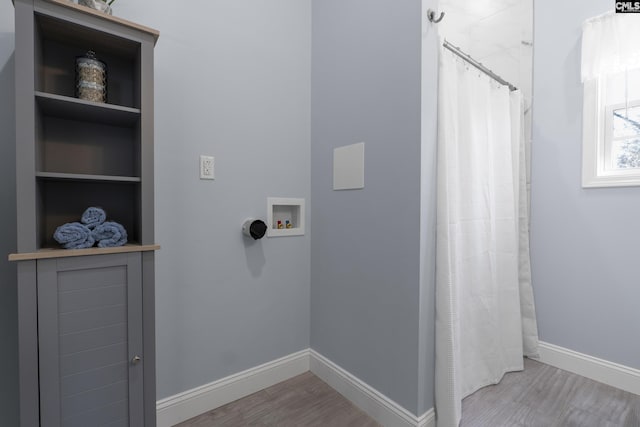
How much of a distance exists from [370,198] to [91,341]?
1.33 metres

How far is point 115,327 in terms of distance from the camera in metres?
1.09

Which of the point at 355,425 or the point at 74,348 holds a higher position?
the point at 74,348

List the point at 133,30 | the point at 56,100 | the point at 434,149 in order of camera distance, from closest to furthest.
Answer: the point at 56,100 < the point at 133,30 < the point at 434,149

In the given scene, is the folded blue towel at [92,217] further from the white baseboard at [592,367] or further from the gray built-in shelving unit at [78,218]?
the white baseboard at [592,367]

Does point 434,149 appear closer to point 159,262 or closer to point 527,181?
point 527,181

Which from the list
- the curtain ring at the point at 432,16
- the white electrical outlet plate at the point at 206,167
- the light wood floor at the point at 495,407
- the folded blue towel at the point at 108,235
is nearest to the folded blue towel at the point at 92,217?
the folded blue towel at the point at 108,235

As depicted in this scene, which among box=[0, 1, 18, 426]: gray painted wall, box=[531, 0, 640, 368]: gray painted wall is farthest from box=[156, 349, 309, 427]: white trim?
box=[531, 0, 640, 368]: gray painted wall

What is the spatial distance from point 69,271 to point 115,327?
259 mm

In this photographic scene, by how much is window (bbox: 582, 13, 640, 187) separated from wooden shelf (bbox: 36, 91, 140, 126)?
254 cm

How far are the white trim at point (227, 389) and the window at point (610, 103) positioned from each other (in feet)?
7.36

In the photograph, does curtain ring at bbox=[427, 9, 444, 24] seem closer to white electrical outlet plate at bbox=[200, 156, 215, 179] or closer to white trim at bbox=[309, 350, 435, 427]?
white electrical outlet plate at bbox=[200, 156, 215, 179]

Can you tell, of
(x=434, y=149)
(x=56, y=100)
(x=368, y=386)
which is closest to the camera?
(x=56, y=100)

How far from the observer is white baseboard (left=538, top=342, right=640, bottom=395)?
67.7 inches

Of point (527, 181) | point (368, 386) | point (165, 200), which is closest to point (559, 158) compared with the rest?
point (527, 181)
